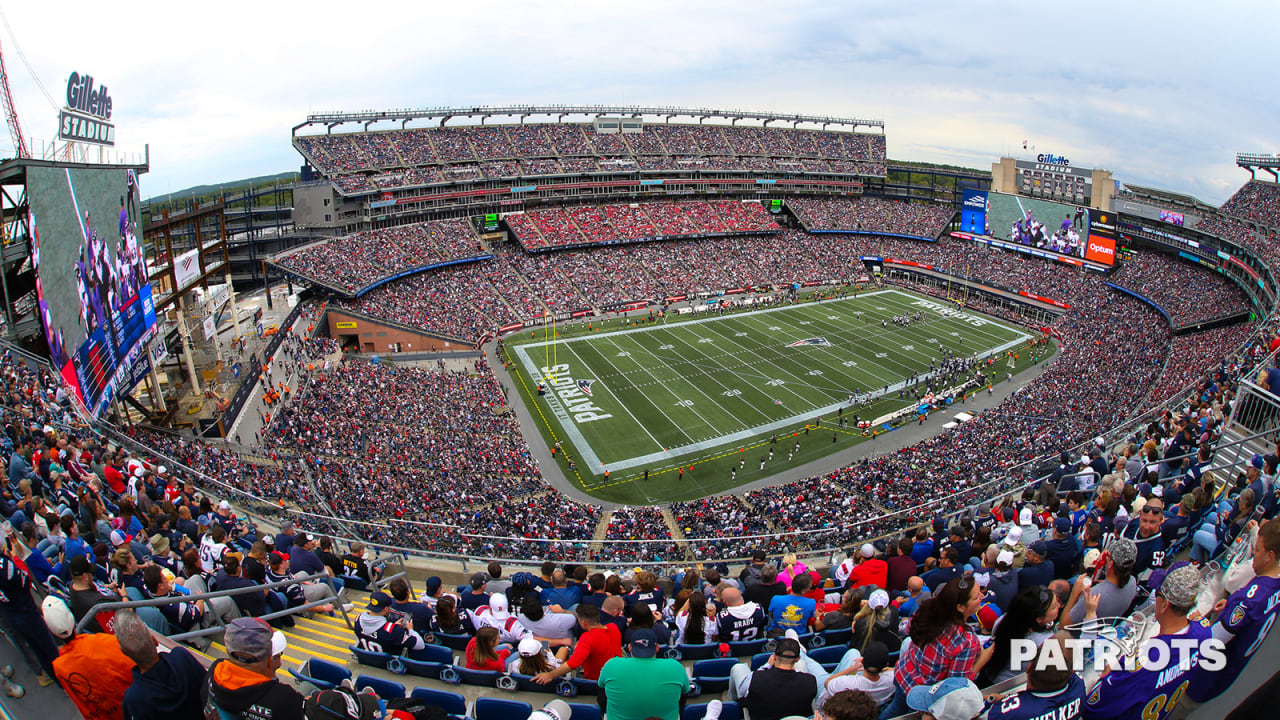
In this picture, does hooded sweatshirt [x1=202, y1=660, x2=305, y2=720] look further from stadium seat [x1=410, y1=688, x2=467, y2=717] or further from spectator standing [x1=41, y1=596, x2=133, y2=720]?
stadium seat [x1=410, y1=688, x2=467, y2=717]

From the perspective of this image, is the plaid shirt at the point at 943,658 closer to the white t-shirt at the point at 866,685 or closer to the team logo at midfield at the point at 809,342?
the white t-shirt at the point at 866,685

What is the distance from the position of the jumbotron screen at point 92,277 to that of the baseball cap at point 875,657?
21308mm

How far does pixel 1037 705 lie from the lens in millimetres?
4156

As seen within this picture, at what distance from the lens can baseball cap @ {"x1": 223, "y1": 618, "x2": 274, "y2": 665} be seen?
13.1 feet

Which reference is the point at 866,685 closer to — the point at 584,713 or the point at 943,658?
the point at 943,658

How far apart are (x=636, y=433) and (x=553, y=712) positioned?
28.7 m

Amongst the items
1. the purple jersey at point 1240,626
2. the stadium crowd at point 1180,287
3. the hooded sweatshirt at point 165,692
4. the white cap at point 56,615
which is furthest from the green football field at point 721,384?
the hooded sweatshirt at point 165,692

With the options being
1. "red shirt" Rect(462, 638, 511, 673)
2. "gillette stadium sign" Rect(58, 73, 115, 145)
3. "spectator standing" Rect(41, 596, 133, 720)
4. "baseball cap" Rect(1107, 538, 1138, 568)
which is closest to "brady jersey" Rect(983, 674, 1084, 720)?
"baseball cap" Rect(1107, 538, 1138, 568)

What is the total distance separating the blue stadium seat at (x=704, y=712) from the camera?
547cm

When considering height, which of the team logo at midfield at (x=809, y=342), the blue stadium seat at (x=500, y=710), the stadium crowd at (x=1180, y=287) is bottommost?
the team logo at midfield at (x=809, y=342)

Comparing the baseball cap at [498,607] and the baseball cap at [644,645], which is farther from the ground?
the baseball cap at [644,645]

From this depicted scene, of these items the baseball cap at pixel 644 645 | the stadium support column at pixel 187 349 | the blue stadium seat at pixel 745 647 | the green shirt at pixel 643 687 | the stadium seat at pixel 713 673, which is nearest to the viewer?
the green shirt at pixel 643 687

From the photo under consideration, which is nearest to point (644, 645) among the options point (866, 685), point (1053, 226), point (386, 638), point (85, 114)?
point (866, 685)

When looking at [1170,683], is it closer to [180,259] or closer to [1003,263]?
[180,259]
